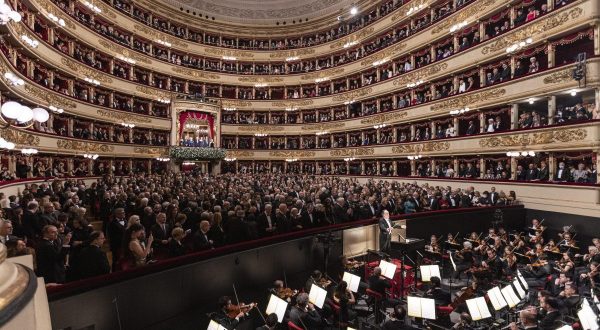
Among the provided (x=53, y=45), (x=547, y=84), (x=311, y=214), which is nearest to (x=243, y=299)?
(x=311, y=214)

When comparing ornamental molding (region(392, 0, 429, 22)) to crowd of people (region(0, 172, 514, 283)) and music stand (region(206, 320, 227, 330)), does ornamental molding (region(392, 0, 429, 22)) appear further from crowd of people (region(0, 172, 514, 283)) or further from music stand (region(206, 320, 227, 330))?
music stand (region(206, 320, 227, 330))

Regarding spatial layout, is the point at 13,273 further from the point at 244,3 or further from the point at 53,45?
the point at 244,3

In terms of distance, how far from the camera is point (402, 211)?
13.3 m

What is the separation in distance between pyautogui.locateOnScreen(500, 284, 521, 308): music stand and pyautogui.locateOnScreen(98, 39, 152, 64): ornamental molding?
87.2ft

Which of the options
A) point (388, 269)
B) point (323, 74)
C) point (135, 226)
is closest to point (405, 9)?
point (323, 74)

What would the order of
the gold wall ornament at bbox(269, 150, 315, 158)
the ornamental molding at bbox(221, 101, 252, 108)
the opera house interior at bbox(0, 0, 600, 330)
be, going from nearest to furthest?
the opera house interior at bbox(0, 0, 600, 330), the gold wall ornament at bbox(269, 150, 315, 158), the ornamental molding at bbox(221, 101, 252, 108)

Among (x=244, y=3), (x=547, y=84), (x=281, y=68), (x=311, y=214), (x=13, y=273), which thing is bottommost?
(x=311, y=214)

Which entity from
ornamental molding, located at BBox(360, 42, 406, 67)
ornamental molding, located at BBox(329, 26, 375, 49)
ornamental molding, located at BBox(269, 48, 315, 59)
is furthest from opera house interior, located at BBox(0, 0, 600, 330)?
ornamental molding, located at BBox(269, 48, 315, 59)

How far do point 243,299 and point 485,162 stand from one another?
1619cm

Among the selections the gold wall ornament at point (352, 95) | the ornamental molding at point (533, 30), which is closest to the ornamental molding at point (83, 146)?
the gold wall ornament at point (352, 95)

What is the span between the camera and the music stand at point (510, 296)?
22.9 ft

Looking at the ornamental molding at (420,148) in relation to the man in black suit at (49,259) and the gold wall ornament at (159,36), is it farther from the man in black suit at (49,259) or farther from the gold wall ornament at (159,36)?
the gold wall ornament at (159,36)

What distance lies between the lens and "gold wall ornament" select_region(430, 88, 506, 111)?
17.6 m

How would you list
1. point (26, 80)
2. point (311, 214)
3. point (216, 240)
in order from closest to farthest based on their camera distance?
point (216, 240), point (311, 214), point (26, 80)
